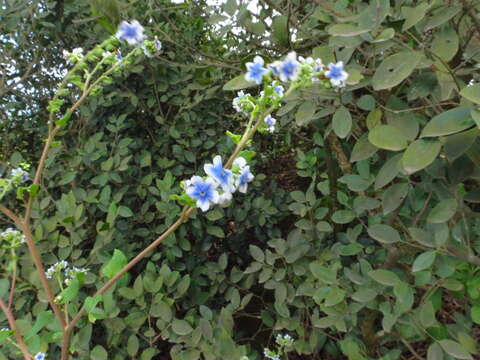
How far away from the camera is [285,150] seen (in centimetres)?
179

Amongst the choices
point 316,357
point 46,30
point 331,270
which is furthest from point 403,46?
point 46,30

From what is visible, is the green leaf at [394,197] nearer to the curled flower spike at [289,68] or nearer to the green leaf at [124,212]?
the curled flower spike at [289,68]

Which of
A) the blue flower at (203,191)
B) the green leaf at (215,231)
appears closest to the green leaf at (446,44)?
the blue flower at (203,191)

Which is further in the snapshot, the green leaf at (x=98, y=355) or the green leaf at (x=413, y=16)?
the green leaf at (x=98, y=355)

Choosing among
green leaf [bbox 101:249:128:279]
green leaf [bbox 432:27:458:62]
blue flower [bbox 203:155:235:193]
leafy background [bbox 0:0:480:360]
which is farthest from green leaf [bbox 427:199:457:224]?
green leaf [bbox 101:249:128:279]

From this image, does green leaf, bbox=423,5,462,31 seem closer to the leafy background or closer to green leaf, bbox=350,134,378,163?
the leafy background

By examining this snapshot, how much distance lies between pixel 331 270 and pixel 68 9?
1.28 metres

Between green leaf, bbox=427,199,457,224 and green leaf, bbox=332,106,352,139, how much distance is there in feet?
0.70

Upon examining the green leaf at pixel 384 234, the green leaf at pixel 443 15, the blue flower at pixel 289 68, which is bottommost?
the green leaf at pixel 384 234

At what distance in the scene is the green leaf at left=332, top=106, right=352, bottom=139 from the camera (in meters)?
0.73

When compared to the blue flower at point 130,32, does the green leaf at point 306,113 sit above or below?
below

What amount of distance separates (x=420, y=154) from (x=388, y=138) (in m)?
0.07

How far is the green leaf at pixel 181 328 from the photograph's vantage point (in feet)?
3.38

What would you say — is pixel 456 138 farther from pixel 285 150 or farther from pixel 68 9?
pixel 68 9
